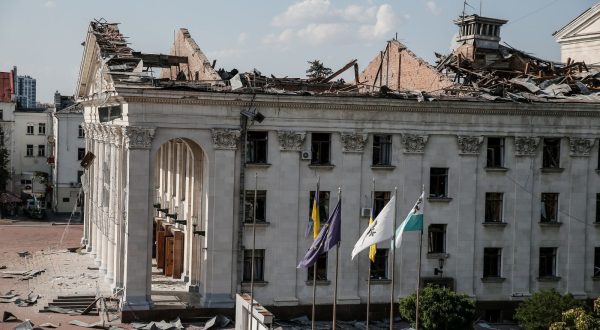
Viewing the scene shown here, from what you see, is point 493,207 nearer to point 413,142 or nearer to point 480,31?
point 413,142

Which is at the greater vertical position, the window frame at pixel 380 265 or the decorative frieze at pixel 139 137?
the decorative frieze at pixel 139 137

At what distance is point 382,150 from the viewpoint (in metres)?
47.2

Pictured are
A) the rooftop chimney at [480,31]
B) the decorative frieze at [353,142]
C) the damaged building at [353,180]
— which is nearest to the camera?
the damaged building at [353,180]

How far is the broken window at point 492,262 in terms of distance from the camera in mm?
48438

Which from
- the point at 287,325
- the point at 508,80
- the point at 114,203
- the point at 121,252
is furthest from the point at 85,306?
the point at 508,80

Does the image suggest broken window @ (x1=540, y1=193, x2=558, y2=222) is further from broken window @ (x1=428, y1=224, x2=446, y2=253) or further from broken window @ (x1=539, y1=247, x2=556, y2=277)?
broken window @ (x1=428, y1=224, x2=446, y2=253)

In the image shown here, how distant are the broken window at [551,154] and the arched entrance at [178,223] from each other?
60.0ft

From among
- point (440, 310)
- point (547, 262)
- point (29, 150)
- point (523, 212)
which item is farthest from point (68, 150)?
point (440, 310)

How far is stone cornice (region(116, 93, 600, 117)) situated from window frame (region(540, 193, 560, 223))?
440 cm

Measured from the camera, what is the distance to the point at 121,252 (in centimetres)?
4541

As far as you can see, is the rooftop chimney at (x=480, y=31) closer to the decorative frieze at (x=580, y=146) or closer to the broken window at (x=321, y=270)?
the decorative frieze at (x=580, y=146)

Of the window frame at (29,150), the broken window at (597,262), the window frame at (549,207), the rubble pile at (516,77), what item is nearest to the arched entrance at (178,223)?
the rubble pile at (516,77)

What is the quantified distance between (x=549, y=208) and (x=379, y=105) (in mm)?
11280

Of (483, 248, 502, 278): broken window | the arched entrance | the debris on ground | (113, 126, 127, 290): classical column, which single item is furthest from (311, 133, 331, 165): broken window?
the debris on ground
